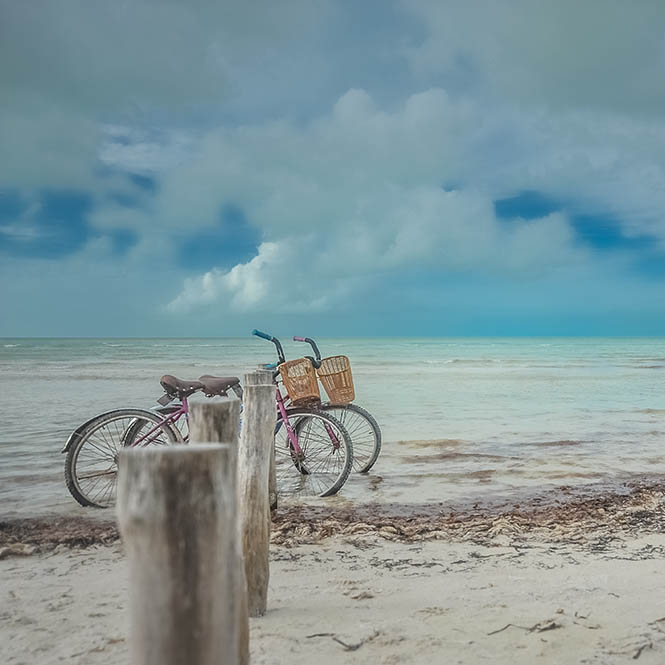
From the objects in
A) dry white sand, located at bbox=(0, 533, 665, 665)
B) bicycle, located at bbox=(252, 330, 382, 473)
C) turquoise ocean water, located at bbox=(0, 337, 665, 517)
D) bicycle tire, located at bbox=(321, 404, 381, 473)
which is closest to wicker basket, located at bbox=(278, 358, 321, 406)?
bicycle, located at bbox=(252, 330, 382, 473)

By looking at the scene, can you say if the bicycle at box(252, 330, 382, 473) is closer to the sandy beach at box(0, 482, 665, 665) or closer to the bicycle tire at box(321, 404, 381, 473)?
the bicycle tire at box(321, 404, 381, 473)

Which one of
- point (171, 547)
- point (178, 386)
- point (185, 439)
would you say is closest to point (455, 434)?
point (185, 439)

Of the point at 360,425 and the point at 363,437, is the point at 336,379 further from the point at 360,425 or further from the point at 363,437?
the point at 363,437

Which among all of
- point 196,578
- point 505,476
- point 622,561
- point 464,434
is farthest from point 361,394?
point 196,578

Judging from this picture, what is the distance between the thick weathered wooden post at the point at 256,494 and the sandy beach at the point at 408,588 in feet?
0.71

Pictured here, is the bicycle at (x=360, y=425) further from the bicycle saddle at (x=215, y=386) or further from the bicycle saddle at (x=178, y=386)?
the bicycle saddle at (x=178, y=386)

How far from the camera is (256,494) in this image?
3670 millimetres

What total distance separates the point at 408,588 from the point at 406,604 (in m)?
0.28

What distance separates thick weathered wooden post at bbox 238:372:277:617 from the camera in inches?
139

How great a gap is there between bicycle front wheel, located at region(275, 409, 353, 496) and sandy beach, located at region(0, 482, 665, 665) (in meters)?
0.72

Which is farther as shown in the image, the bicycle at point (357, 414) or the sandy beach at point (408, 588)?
the bicycle at point (357, 414)

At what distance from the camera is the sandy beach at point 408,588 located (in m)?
3.22

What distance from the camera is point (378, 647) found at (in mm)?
3223

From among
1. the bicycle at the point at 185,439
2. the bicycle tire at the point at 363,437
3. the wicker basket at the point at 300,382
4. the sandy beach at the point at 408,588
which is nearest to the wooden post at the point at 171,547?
the sandy beach at the point at 408,588
